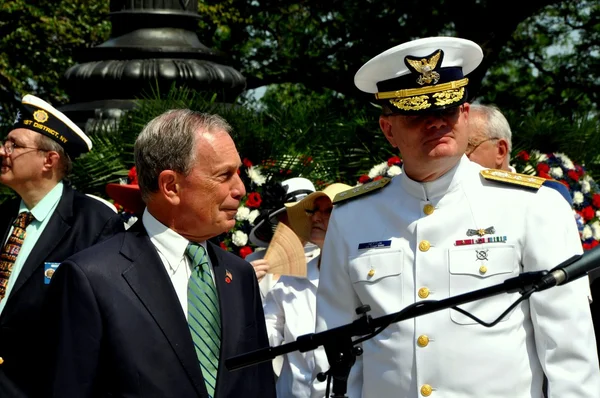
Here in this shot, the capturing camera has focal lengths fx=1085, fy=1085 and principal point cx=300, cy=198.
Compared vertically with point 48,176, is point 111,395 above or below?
below

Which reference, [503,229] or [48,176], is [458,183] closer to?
[503,229]

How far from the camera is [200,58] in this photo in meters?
9.05

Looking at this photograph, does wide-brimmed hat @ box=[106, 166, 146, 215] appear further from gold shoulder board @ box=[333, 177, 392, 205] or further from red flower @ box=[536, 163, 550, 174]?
red flower @ box=[536, 163, 550, 174]

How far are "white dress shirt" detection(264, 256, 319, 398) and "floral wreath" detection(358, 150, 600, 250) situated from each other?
5.55 ft

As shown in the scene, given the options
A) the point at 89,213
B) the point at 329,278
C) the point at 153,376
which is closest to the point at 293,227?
the point at 89,213

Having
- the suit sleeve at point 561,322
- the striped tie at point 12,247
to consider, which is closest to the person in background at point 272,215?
the striped tie at point 12,247

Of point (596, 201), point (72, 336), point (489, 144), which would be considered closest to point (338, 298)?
point (72, 336)

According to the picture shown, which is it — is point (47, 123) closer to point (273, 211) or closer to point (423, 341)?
point (273, 211)

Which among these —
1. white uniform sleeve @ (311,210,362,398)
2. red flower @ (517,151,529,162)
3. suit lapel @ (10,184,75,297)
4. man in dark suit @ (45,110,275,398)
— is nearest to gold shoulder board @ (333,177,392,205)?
white uniform sleeve @ (311,210,362,398)

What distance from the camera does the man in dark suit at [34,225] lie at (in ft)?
17.2

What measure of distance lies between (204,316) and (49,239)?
206cm

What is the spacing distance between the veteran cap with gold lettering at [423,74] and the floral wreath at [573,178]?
141 inches

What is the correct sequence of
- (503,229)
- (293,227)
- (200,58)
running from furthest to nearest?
1. (200,58)
2. (293,227)
3. (503,229)

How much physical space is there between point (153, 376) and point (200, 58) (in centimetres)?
580
